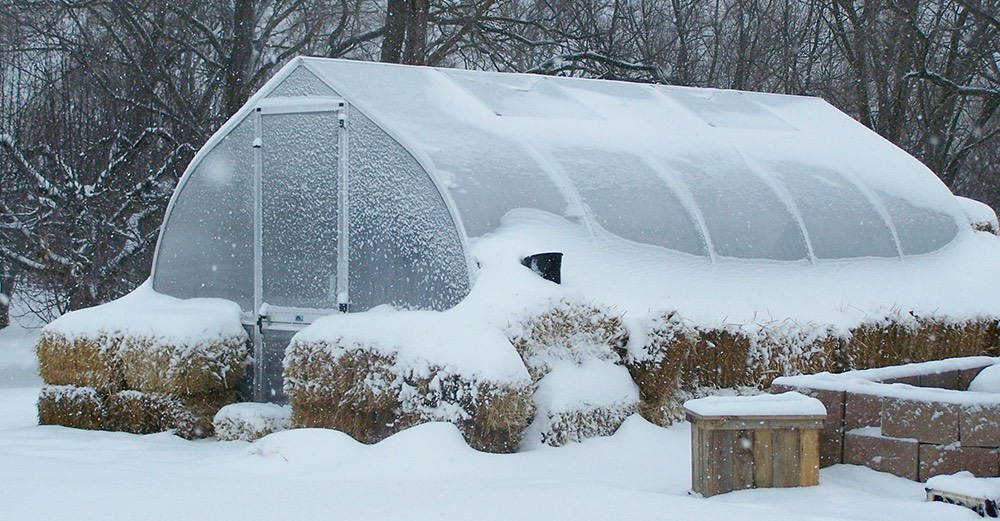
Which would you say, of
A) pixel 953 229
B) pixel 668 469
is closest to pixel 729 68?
pixel 953 229

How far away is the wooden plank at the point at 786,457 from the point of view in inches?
225

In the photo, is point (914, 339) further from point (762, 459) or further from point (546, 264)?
point (762, 459)

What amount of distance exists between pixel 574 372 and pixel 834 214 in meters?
4.14

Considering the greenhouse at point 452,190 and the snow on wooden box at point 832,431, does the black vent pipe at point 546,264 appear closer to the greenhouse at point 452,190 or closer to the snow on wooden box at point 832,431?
the greenhouse at point 452,190

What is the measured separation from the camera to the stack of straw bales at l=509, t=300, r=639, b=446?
7059 mm

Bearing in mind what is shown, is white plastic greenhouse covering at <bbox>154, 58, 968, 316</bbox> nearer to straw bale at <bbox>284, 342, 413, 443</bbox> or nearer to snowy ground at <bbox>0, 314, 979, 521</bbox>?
straw bale at <bbox>284, 342, 413, 443</bbox>

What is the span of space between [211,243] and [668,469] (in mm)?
4783

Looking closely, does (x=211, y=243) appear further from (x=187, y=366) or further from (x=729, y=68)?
(x=729, y=68)

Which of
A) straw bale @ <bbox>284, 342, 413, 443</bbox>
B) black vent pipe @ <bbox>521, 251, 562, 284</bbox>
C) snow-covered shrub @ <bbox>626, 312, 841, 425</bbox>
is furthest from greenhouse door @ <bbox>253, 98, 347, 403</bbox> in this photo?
snow-covered shrub @ <bbox>626, 312, 841, 425</bbox>

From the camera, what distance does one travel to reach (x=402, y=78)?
30.7 feet

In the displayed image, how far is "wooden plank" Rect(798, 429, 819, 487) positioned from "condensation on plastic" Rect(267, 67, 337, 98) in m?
4.69

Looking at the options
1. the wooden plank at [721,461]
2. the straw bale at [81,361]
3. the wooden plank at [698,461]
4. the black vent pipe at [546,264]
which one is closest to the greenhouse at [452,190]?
the black vent pipe at [546,264]

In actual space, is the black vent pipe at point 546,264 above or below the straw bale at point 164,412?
above

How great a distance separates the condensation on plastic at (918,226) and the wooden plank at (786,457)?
211 inches
